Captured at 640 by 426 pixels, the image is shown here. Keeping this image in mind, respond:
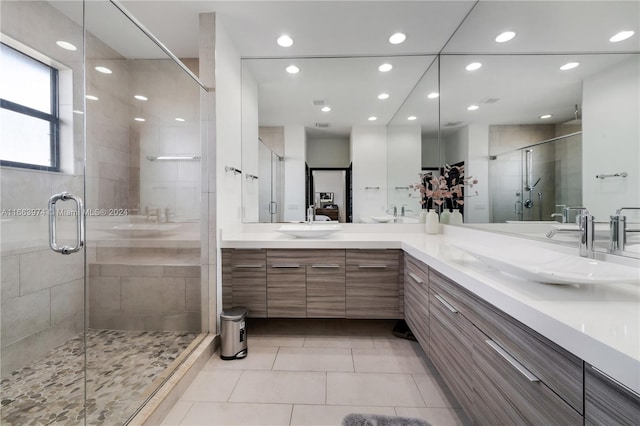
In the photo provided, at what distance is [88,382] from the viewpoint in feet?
4.82

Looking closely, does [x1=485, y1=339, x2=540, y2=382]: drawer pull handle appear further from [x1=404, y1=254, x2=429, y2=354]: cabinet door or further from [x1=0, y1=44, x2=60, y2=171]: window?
[x1=0, y1=44, x2=60, y2=171]: window

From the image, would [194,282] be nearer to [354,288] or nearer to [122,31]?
[354,288]

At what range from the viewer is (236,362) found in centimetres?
192

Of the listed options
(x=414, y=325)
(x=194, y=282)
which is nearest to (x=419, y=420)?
(x=414, y=325)

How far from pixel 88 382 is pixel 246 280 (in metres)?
1.05

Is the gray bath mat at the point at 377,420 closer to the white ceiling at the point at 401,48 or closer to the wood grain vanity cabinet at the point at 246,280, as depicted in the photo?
the wood grain vanity cabinet at the point at 246,280

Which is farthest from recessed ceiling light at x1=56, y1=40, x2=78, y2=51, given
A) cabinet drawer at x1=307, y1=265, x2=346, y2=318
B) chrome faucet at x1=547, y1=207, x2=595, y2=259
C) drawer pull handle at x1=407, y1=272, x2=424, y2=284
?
chrome faucet at x1=547, y1=207, x2=595, y2=259

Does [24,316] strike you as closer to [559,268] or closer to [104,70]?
[104,70]

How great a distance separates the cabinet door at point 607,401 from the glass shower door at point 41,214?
1971 millimetres

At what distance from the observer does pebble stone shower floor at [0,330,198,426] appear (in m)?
1.30

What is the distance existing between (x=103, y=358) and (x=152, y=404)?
1.85 ft

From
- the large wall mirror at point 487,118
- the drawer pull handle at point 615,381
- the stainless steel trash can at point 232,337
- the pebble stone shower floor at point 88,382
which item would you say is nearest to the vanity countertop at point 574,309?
the drawer pull handle at point 615,381

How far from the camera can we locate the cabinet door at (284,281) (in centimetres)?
216

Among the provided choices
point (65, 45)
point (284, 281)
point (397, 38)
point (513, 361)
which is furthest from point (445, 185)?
point (65, 45)
